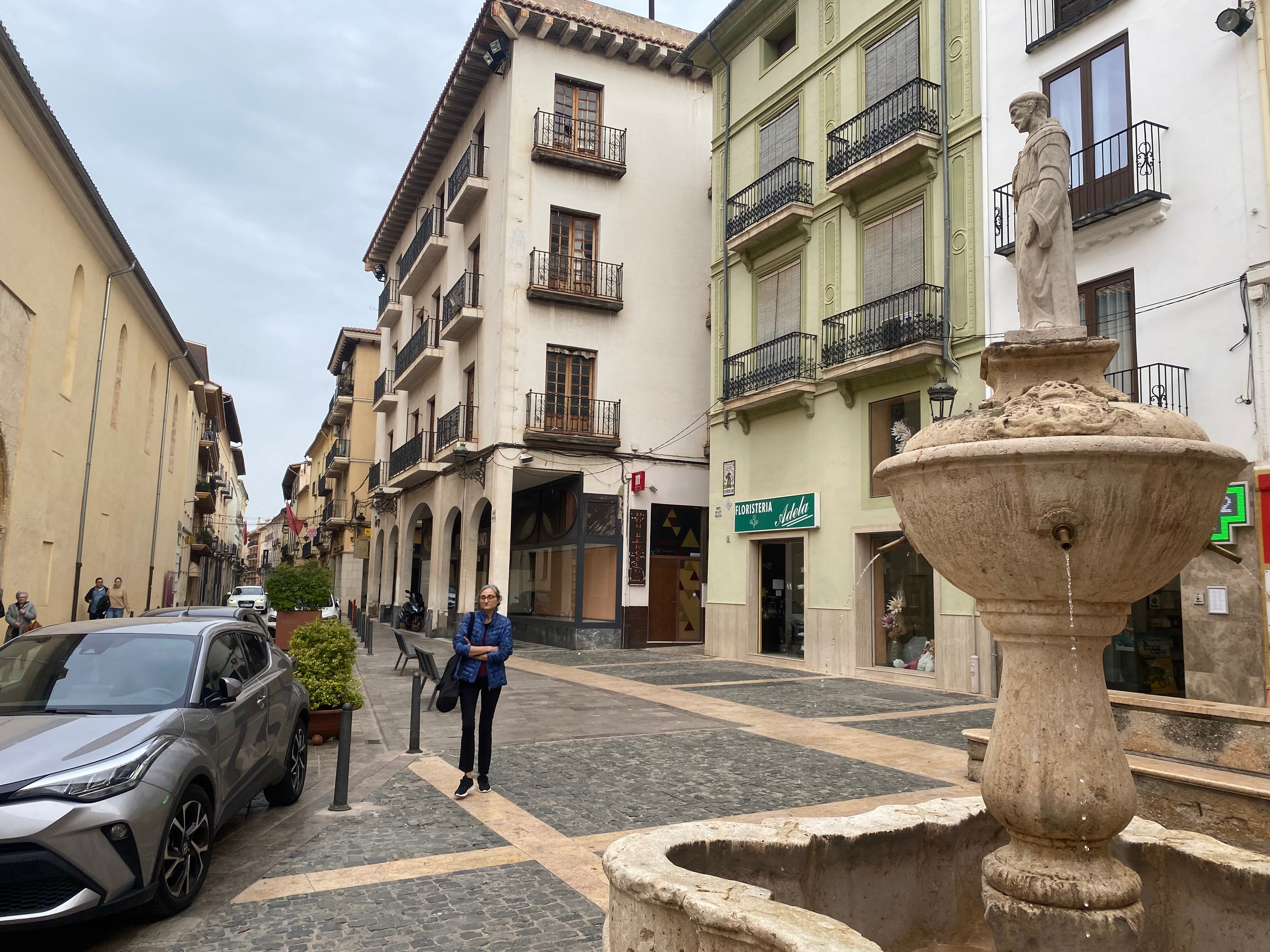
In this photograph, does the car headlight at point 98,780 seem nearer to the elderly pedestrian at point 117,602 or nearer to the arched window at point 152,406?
the elderly pedestrian at point 117,602

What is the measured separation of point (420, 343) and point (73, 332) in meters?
13.4

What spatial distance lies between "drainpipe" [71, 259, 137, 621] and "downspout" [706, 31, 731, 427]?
1390 cm

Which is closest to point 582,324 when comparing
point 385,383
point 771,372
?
point 771,372

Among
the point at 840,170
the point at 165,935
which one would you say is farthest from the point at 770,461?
the point at 165,935

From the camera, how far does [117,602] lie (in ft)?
64.6

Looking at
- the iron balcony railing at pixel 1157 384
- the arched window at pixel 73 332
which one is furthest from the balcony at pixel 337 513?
the iron balcony railing at pixel 1157 384

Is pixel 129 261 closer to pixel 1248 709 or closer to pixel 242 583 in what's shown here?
pixel 1248 709

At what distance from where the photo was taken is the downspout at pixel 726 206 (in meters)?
21.9

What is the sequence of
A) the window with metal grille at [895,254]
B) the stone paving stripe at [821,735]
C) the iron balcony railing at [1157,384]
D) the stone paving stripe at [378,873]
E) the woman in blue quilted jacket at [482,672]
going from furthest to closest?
the window with metal grille at [895,254] → the iron balcony railing at [1157,384] → the stone paving stripe at [821,735] → the woman in blue quilted jacket at [482,672] → the stone paving stripe at [378,873]

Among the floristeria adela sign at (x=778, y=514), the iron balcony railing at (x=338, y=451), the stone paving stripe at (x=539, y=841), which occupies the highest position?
the iron balcony railing at (x=338, y=451)

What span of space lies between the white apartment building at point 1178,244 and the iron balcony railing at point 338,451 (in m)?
41.1

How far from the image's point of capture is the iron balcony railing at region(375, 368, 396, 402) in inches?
1516

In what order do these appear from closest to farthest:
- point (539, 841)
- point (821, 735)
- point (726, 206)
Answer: point (539, 841) → point (821, 735) → point (726, 206)

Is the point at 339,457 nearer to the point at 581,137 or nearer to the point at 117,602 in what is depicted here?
the point at 581,137
